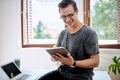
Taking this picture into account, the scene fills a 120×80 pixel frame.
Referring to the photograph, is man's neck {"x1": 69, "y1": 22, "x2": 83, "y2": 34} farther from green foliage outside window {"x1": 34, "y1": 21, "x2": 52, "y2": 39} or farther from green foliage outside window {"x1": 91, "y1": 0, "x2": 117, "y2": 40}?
green foliage outside window {"x1": 34, "y1": 21, "x2": 52, "y2": 39}

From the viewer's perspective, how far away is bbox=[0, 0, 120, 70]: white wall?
3.35 metres

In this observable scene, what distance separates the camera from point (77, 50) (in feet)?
6.04

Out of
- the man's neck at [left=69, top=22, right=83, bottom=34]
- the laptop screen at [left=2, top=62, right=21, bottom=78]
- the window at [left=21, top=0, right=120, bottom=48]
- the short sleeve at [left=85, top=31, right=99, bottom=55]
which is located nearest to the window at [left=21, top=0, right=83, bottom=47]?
the window at [left=21, top=0, right=120, bottom=48]

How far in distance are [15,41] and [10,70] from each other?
3.95 ft

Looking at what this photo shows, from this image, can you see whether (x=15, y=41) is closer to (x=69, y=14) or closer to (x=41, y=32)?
(x=41, y=32)

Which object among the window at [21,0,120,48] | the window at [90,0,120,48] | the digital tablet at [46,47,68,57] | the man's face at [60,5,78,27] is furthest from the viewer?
the window at [21,0,120,48]

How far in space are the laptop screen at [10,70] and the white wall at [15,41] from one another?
3.24 ft

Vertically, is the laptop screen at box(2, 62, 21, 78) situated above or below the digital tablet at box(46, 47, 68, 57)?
below

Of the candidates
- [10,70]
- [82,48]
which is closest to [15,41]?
[10,70]

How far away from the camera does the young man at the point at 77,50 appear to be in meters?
1.77

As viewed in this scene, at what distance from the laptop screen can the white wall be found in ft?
3.24

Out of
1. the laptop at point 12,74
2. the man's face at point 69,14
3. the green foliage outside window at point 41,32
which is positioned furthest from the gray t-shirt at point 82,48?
the green foliage outside window at point 41,32

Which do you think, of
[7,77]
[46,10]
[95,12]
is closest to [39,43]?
[46,10]

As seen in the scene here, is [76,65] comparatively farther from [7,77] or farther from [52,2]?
[52,2]
